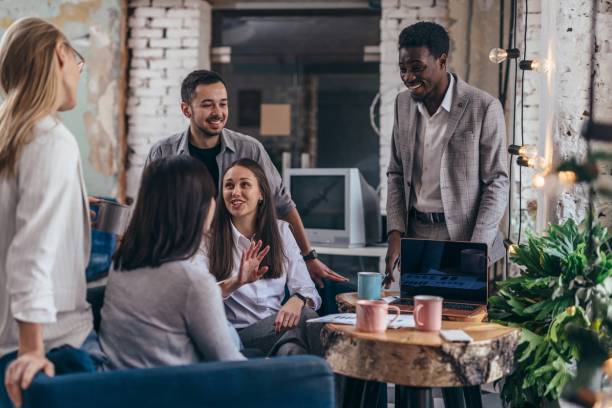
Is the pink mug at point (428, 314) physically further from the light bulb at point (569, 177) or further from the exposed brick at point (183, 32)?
the exposed brick at point (183, 32)

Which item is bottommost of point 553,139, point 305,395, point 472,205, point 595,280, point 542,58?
point 305,395

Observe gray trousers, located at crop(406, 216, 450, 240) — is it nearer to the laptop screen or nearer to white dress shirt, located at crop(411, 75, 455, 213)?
white dress shirt, located at crop(411, 75, 455, 213)

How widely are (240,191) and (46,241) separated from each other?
120 cm

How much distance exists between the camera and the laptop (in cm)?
224

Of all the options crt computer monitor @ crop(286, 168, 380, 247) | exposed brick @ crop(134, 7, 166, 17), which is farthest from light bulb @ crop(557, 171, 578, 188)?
exposed brick @ crop(134, 7, 166, 17)

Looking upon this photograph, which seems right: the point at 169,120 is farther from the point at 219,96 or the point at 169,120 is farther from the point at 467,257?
Answer: the point at 467,257

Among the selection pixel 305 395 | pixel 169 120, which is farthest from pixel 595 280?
pixel 169 120

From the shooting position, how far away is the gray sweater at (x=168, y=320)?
167 centimetres

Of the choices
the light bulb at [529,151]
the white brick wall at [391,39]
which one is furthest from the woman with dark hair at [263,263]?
the white brick wall at [391,39]

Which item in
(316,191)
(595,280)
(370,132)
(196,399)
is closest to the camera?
(196,399)

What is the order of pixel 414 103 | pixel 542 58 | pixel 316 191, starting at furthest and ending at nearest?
pixel 316 191, pixel 542 58, pixel 414 103

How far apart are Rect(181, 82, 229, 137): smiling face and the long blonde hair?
4.11ft

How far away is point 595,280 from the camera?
86.9 inches

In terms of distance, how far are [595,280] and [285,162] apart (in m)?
3.18
